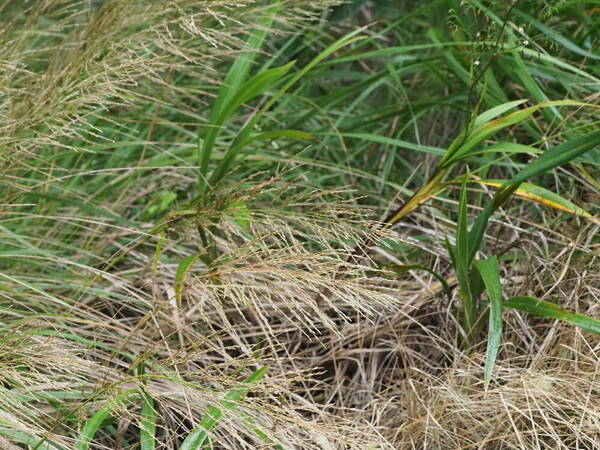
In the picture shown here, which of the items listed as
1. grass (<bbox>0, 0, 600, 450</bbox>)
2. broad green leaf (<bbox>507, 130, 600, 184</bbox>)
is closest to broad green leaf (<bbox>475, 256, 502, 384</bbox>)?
grass (<bbox>0, 0, 600, 450</bbox>)

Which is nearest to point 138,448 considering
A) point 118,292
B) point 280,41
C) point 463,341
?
point 118,292

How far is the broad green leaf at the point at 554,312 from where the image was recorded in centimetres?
147

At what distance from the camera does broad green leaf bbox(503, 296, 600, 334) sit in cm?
147

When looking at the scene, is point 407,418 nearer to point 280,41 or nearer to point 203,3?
point 203,3

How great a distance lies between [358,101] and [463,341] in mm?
744

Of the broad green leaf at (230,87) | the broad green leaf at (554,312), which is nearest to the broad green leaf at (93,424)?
the broad green leaf at (230,87)

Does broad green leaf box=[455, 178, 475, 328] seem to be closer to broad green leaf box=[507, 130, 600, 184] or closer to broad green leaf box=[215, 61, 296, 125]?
broad green leaf box=[507, 130, 600, 184]

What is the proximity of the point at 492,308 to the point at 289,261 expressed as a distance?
40cm

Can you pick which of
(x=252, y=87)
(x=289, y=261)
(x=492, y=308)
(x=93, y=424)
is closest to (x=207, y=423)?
(x=93, y=424)

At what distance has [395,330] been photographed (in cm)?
179

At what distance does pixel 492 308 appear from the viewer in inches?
59.1

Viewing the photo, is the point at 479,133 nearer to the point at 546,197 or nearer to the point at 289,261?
the point at 546,197

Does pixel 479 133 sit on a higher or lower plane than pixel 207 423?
higher

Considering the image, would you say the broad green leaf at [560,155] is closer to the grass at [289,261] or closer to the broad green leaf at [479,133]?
the grass at [289,261]
